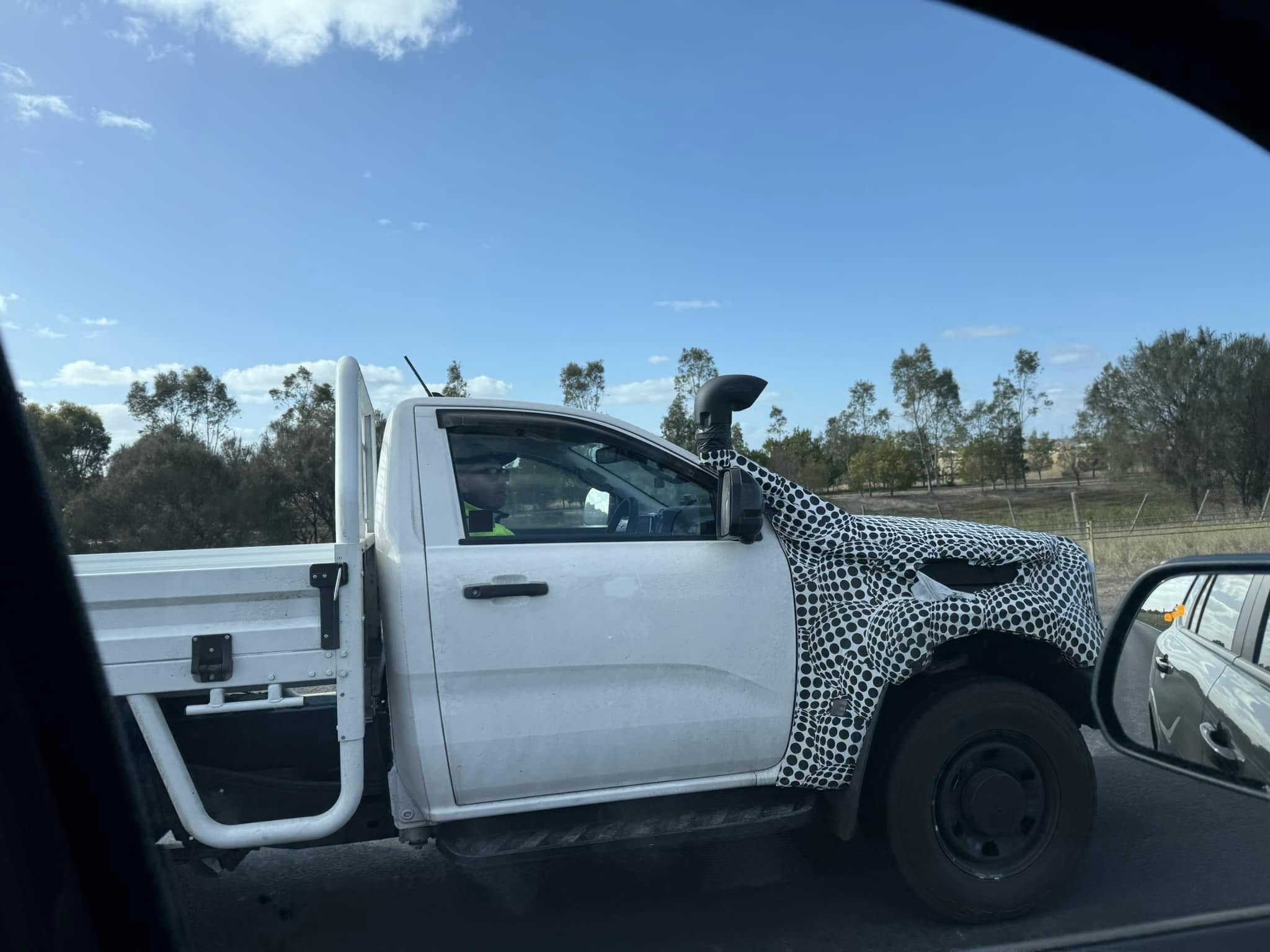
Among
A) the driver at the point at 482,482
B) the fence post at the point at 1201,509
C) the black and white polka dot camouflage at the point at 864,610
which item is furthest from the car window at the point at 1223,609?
the fence post at the point at 1201,509

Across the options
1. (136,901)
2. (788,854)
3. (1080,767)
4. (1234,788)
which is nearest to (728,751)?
(788,854)

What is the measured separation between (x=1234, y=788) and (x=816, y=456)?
27385mm

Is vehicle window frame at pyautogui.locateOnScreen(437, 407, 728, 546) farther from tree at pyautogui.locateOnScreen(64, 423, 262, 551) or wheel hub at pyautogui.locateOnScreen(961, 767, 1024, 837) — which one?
tree at pyautogui.locateOnScreen(64, 423, 262, 551)

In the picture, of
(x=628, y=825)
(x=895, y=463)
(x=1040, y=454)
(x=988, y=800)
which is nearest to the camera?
(x=628, y=825)

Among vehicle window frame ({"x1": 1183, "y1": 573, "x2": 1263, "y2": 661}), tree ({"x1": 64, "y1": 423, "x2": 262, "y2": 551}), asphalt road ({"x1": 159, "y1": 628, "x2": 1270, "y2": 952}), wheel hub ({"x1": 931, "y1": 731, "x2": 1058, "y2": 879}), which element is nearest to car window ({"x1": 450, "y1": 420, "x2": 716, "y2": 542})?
wheel hub ({"x1": 931, "y1": 731, "x2": 1058, "y2": 879})

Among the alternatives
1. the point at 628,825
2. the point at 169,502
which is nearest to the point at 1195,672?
the point at 628,825

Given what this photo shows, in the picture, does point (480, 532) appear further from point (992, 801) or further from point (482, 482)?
point (992, 801)

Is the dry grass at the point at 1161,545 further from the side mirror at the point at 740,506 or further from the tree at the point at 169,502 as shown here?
the tree at the point at 169,502

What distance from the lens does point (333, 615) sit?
3.00m

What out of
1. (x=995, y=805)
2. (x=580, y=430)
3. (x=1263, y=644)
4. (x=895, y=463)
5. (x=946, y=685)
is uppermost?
(x=895, y=463)

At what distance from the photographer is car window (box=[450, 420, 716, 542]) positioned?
137 inches

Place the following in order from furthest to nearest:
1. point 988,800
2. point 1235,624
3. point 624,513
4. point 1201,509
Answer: point 1201,509 < point 624,513 < point 988,800 < point 1235,624

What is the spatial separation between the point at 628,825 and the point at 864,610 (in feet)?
4.02

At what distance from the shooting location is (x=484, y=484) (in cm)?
350
